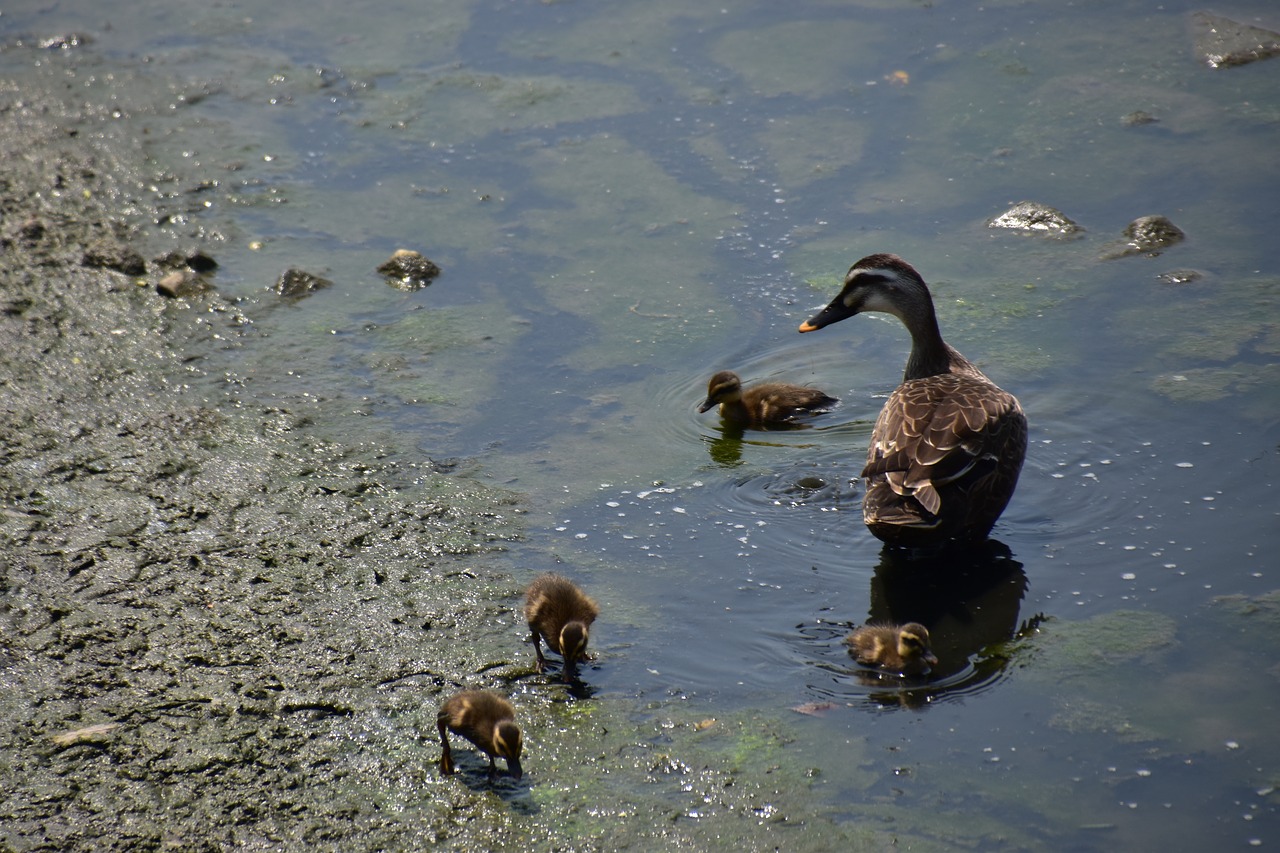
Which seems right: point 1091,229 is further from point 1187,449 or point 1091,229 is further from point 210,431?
point 210,431

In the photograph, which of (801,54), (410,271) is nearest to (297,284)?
(410,271)

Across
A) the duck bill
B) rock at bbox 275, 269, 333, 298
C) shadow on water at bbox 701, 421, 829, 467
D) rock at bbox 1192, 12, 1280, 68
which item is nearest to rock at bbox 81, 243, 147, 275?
rock at bbox 275, 269, 333, 298

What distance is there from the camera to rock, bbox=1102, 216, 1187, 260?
805cm

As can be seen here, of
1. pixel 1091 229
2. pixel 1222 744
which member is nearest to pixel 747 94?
pixel 1091 229

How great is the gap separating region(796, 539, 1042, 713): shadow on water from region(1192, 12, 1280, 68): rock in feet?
21.0

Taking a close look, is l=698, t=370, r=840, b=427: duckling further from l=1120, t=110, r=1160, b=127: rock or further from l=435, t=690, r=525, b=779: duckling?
l=1120, t=110, r=1160, b=127: rock

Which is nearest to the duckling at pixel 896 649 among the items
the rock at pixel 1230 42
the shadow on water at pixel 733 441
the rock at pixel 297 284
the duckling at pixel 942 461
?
the duckling at pixel 942 461

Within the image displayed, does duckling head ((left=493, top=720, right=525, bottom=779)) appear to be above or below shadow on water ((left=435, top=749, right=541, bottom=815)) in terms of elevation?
above

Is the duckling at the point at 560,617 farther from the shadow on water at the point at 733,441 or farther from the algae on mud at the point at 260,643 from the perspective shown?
the shadow on water at the point at 733,441

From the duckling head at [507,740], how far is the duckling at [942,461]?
6.53ft

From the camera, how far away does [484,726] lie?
429cm

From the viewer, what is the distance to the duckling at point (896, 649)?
477cm

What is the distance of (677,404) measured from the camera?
7.12 meters

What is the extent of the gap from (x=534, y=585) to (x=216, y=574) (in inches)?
59.0
